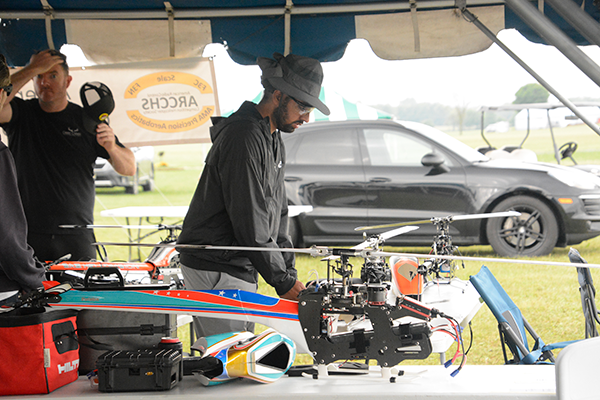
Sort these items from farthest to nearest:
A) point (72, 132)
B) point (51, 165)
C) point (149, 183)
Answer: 1. point (149, 183)
2. point (72, 132)
3. point (51, 165)

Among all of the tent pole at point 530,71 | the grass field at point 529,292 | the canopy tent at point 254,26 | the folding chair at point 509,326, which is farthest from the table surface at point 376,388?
the canopy tent at point 254,26

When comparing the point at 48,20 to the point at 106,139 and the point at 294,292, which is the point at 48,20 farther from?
Answer: the point at 294,292

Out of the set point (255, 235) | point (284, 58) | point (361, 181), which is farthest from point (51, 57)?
point (361, 181)

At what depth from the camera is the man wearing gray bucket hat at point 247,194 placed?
94.9 inches

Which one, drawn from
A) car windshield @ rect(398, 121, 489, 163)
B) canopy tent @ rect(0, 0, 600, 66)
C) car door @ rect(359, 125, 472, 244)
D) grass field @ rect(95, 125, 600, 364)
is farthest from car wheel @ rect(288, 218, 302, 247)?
canopy tent @ rect(0, 0, 600, 66)

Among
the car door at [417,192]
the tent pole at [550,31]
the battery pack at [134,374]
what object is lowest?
the battery pack at [134,374]

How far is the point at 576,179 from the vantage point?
7664 mm

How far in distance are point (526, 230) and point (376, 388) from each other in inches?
248

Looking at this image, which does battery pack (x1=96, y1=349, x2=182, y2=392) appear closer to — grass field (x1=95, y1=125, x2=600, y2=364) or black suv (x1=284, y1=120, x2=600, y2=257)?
grass field (x1=95, y1=125, x2=600, y2=364)

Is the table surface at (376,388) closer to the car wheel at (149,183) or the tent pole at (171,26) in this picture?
the tent pole at (171,26)

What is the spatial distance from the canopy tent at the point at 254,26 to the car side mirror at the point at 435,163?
12.0 ft

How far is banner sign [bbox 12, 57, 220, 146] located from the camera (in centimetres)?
492

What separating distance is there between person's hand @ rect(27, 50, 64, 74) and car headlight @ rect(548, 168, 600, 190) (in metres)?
6.39

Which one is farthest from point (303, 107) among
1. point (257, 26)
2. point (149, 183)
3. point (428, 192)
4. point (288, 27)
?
point (149, 183)
